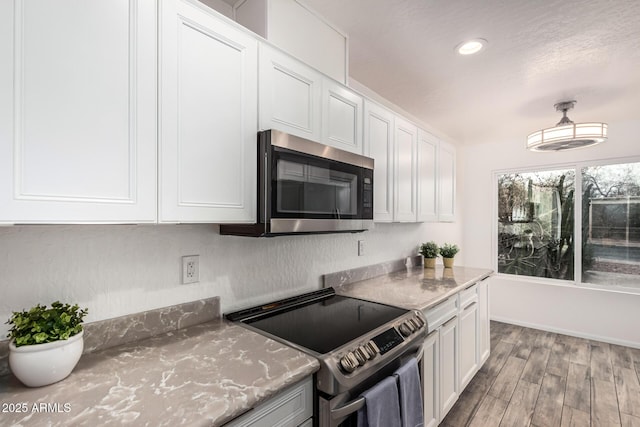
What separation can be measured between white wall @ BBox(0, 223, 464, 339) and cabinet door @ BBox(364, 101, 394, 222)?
20.3 inches

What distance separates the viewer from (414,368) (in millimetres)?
1501

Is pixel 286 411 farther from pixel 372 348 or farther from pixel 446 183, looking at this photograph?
pixel 446 183

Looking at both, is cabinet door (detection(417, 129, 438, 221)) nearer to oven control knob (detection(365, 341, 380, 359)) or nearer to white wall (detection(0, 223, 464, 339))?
white wall (detection(0, 223, 464, 339))

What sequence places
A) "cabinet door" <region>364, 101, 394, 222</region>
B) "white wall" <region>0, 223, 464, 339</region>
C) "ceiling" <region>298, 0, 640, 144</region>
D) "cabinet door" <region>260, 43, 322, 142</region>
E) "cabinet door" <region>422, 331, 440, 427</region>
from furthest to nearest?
"cabinet door" <region>364, 101, 394, 222</region>, "cabinet door" <region>422, 331, 440, 427</region>, "ceiling" <region>298, 0, 640, 144</region>, "cabinet door" <region>260, 43, 322, 142</region>, "white wall" <region>0, 223, 464, 339</region>

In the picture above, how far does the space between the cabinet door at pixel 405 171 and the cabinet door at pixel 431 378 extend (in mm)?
878

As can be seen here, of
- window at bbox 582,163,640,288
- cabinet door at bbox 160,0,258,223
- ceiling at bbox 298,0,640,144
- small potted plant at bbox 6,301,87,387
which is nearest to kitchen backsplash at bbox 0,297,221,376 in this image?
small potted plant at bbox 6,301,87,387

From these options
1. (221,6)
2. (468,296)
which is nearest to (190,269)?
(221,6)

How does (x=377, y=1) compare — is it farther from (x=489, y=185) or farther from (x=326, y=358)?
(x=489, y=185)

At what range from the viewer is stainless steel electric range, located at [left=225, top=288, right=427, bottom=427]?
1111 mm

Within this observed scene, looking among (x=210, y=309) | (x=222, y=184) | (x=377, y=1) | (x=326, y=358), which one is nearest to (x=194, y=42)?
(x=222, y=184)

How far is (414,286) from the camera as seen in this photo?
226 cm

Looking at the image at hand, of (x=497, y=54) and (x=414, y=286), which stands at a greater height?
(x=497, y=54)

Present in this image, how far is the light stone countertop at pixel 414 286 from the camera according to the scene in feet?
6.21

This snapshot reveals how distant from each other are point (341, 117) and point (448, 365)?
178cm
